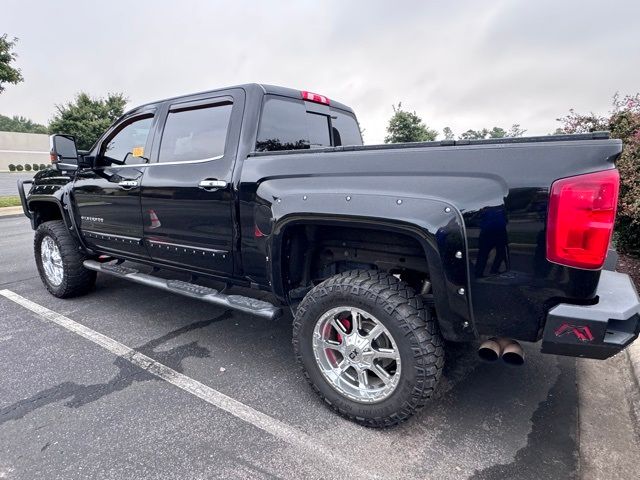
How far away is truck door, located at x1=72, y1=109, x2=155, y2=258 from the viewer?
11.2 feet

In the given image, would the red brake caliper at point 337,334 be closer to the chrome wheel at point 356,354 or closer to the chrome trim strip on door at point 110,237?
the chrome wheel at point 356,354

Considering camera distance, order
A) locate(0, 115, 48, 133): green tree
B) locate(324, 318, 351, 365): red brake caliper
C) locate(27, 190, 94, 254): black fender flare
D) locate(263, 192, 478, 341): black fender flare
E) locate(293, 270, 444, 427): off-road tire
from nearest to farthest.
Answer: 1. locate(263, 192, 478, 341): black fender flare
2. locate(293, 270, 444, 427): off-road tire
3. locate(324, 318, 351, 365): red brake caliper
4. locate(27, 190, 94, 254): black fender flare
5. locate(0, 115, 48, 133): green tree

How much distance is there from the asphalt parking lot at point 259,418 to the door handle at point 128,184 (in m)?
1.32

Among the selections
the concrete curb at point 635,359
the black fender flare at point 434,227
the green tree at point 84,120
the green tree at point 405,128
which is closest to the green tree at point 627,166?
the concrete curb at point 635,359

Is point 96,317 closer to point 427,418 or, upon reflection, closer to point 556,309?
point 427,418

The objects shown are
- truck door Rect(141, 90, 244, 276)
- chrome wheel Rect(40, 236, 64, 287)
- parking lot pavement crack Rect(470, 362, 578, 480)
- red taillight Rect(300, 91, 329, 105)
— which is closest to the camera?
parking lot pavement crack Rect(470, 362, 578, 480)

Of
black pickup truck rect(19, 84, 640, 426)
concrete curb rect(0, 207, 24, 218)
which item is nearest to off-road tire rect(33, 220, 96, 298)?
black pickup truck rect(19, 84, 640, 426)

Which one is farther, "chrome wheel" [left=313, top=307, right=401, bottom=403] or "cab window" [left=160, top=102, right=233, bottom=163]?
"cab window" [left=160, top=102, right=233, bottom=163]

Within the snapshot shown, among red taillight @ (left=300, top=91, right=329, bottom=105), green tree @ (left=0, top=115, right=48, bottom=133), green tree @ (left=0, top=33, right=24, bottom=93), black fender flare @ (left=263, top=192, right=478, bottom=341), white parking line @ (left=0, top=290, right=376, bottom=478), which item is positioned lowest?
white parking line @ (left=0, top=290, right=376, bottom=478)

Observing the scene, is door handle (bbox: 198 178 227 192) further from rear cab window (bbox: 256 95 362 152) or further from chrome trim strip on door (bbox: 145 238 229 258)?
chrome trim strip on door (bbox: 145 238 229 258)

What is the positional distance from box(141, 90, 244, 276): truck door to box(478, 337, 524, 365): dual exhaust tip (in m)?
1.76

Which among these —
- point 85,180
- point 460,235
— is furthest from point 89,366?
point 460,235

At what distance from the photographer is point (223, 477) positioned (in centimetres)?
191

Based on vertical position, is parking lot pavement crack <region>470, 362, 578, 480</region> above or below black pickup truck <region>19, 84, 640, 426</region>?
below
